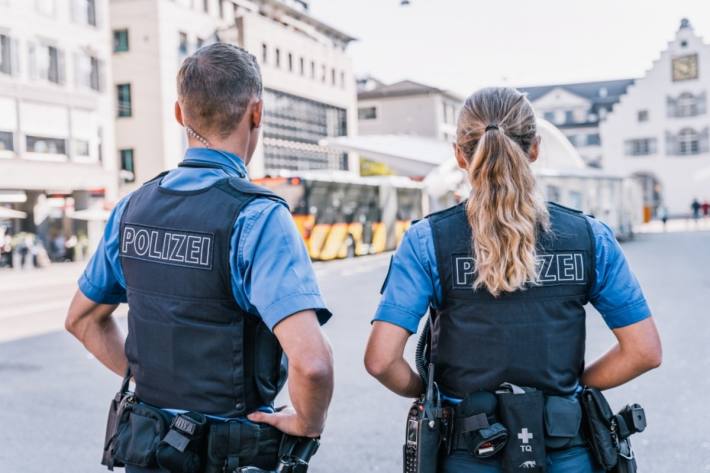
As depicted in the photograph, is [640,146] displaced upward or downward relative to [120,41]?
downward

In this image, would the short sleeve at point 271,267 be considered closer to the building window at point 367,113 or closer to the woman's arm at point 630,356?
the woman's arm at point 630,356

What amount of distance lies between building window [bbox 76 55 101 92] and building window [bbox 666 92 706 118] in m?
52.7

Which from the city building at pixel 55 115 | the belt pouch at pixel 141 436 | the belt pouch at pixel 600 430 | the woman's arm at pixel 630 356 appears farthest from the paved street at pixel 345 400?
the city building at pixel 55 115

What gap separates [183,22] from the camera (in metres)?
48.7

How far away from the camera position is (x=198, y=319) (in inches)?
95.4

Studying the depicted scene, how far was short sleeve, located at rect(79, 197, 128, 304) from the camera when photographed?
2748mm

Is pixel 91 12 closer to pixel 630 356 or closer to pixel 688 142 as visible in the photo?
pixel 630 356

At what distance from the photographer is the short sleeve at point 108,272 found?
2748 millimetres

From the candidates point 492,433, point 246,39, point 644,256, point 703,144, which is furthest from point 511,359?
point 703,144

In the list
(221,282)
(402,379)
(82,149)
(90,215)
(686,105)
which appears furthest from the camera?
(686,105)

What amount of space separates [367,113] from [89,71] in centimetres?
4682

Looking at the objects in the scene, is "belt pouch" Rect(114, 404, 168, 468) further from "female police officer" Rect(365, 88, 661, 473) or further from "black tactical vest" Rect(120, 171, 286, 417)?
"female police officer" Rect(365, 88, 661, 473)

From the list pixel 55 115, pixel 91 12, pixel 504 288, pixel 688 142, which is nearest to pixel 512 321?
pixel 504 288

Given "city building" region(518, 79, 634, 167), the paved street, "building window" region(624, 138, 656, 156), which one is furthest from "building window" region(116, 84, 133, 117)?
"city building" region(518, 79, 634, 167)
